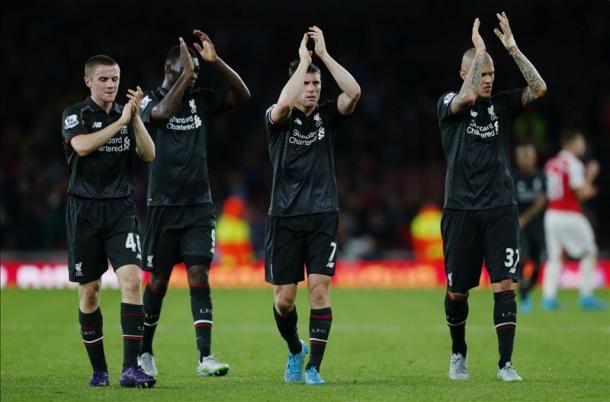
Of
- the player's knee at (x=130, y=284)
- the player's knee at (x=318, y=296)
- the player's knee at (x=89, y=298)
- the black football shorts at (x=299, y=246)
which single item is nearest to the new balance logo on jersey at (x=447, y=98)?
the black football shorts at (x=299, y=246)

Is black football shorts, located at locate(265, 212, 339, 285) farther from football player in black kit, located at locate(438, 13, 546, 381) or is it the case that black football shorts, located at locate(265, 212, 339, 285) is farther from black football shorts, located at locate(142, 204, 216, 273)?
football player in black kit, located at locate(438, 13, 546, 381)

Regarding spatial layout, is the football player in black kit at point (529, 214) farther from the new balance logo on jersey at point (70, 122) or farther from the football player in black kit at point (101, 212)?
the new balance logo on jersey at point (70, 122)

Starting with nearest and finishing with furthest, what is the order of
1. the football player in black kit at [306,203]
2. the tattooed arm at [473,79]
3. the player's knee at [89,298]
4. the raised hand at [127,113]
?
the raised hand at [127,113] → the tattooed arm at [473,79] → the player's knee at [89,298] → the football player in black kit at [306,203]

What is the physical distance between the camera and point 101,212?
10.0 meters

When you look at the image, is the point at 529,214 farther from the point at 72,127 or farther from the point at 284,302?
the point at 72,127

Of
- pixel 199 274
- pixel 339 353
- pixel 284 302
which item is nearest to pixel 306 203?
pixel 284 302

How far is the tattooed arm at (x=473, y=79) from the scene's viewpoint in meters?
9.98

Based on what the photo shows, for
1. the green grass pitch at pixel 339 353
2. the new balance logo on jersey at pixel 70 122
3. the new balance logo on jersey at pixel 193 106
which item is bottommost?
the green grass pitch at pixel 339 353

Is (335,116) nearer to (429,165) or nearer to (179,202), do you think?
(179,202)

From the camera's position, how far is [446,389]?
9.63 meters

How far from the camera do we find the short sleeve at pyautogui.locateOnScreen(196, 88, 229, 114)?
437 inches

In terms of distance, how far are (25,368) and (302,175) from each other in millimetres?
3296

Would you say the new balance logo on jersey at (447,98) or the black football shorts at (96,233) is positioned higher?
the new balance logo on jersey at (447,98)

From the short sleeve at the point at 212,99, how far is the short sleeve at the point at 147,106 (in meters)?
0.40
